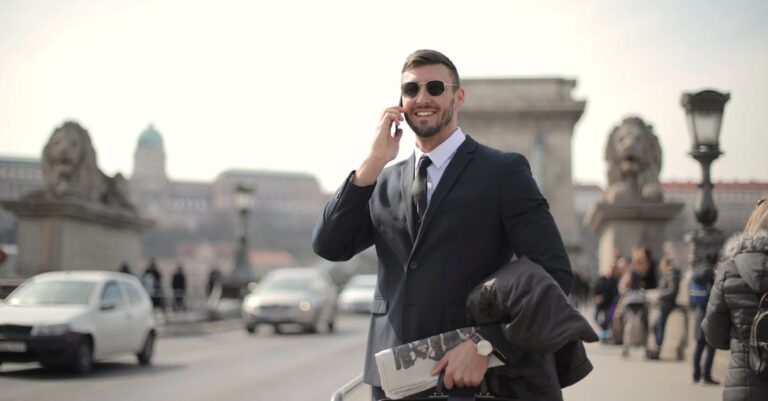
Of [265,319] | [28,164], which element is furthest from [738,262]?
[28,164]

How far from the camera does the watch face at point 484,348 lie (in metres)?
2.86

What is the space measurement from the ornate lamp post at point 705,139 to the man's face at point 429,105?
10.7m

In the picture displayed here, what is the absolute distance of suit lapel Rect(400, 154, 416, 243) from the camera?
3.17 m

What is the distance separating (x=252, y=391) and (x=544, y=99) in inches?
1292

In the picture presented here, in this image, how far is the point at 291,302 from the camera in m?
23.3

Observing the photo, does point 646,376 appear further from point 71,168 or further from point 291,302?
point 71,168

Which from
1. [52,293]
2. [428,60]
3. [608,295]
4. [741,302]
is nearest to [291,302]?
[608,295]

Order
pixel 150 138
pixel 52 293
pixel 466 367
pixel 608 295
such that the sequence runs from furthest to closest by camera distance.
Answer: pixel 150 138
pixel 608 295
pixel 52 293
pixel 466 367

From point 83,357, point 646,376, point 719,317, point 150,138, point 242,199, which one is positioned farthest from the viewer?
point 150,138

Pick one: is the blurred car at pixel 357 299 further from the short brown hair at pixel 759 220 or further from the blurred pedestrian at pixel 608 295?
the short brown hair at pixel 759 220

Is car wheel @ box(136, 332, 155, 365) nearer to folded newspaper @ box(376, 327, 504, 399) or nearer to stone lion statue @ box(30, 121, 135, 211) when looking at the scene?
stone lion statue @ box(30, 121, 135, 211)

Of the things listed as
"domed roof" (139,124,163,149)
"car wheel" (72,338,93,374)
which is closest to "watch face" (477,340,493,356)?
"car wheel" (72,338,93,374)

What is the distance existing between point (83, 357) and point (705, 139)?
8.82 meters

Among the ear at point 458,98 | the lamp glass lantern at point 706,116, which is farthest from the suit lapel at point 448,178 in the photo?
the lamp glass lantern at point 706,116
